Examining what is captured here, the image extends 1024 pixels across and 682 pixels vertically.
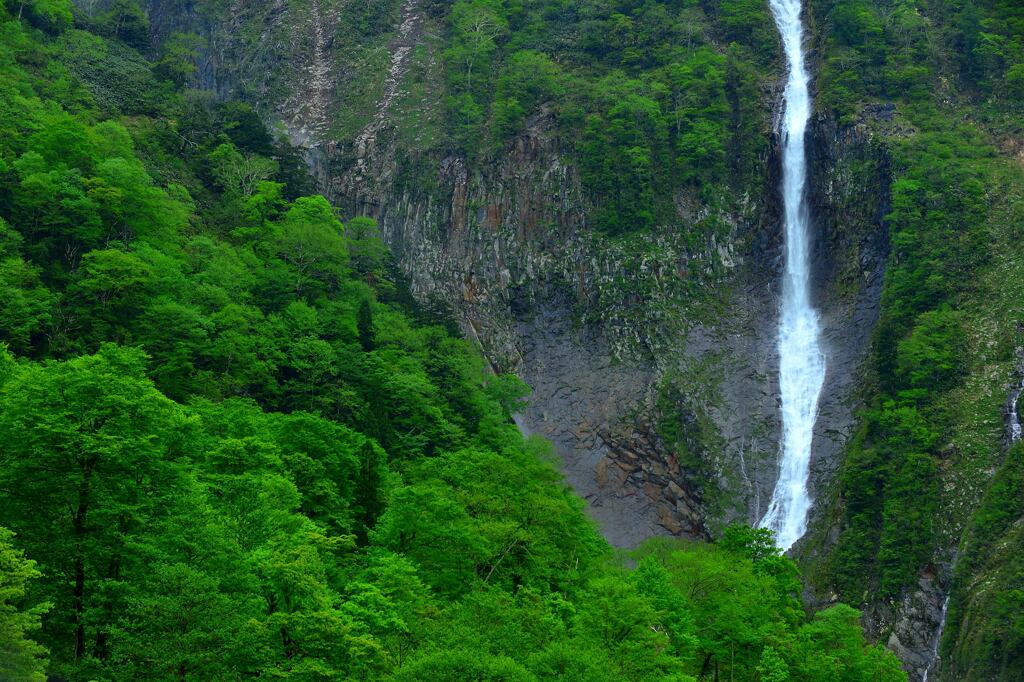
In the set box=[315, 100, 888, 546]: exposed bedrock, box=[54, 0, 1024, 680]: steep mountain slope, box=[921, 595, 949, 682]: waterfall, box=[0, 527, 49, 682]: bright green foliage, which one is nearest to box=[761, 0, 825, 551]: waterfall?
box=[315, 100, 888, 546]: exposed bedrock

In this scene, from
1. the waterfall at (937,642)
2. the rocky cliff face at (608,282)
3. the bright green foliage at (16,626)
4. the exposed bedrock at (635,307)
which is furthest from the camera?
the rocky cliff face at (608,282)

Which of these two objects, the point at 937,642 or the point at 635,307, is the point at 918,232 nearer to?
the point at 635,307

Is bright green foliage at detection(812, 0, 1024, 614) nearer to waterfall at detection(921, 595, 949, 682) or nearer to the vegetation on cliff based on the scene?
waterfall at detection(921, 595, 949, 682)

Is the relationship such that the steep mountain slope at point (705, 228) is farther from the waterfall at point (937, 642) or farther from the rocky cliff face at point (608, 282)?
the waterfall at point (937, 642)

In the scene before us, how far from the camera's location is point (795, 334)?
72.9m

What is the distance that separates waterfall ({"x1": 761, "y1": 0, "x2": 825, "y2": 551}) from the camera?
209ft

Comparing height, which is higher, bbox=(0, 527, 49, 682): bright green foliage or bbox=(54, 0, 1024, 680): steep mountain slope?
bbox=(54, 0, 1024, 680): steep mountain slope

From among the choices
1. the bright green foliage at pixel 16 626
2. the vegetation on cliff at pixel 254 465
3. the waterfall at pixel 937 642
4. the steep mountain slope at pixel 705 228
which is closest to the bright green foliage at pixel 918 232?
the steep mountain slope at pixel 705 228

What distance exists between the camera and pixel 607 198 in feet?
269

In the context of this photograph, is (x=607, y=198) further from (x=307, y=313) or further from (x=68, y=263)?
(x=68, y=263)

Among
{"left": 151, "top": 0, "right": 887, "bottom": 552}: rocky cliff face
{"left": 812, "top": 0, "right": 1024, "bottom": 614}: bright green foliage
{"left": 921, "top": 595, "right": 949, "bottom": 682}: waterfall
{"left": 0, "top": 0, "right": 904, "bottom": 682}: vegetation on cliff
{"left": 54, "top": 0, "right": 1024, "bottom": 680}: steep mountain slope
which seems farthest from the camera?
{"left": 151, "top": 0, "right": 887, "bottom": 552}: rocky cliff face

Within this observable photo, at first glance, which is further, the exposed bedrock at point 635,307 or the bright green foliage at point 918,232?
the exposed bedrock at point 635,307

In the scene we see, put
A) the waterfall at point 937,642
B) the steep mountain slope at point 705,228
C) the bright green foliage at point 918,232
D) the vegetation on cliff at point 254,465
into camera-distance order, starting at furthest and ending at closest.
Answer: the steep mountain slope at point 705,228 < the bright green foliage at point 918,232 < the waterfall at point 937,642 < the vegetation on cliff at point 254,465

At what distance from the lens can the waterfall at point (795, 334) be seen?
→ 6372 centimetres
